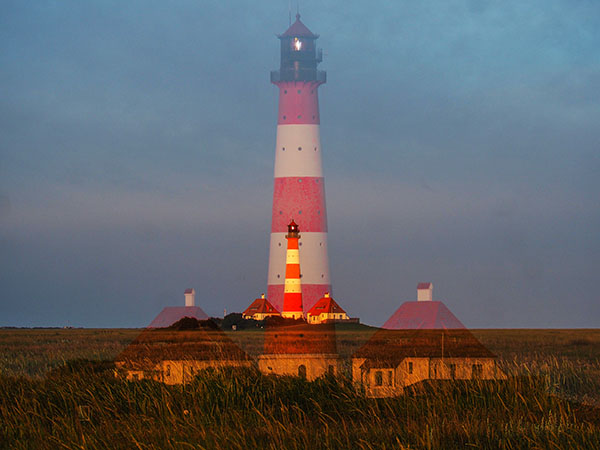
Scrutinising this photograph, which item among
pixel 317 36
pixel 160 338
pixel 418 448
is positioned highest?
pixel 317 36

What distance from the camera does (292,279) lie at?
49.7 meters

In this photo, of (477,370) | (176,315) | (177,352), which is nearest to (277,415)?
(477,370)

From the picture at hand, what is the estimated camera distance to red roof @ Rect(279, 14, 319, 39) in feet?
207

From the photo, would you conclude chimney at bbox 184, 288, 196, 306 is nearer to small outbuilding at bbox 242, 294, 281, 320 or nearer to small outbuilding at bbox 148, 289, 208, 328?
small outbuilding at bbox 148, 289, 208, 328

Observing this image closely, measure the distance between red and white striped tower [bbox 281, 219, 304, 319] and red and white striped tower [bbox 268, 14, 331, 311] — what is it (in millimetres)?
5545

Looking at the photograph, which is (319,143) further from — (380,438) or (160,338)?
(380,438)

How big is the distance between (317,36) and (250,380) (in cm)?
4921

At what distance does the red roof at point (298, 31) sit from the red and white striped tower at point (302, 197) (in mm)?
5357

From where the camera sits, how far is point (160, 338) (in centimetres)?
2212

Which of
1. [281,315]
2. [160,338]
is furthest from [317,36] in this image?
[160,338]

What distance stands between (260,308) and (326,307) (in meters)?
3.94

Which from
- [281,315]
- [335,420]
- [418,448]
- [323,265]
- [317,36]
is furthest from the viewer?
[317,36]

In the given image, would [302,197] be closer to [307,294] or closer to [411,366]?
[307,294]

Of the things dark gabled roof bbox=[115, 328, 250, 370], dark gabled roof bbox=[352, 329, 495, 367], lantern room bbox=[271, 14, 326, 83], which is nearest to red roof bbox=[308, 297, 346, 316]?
lantern room bbox=[271, 14, 326, 83]
